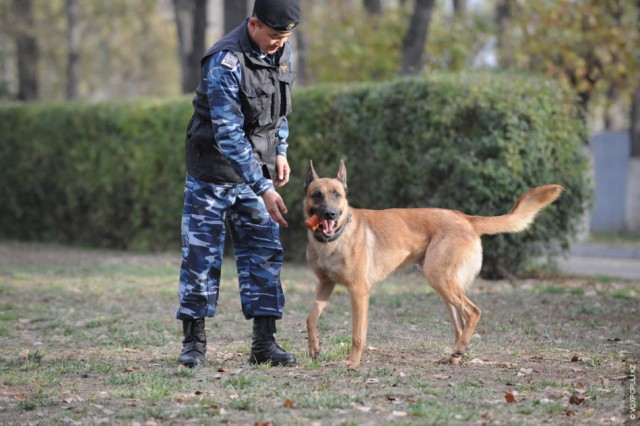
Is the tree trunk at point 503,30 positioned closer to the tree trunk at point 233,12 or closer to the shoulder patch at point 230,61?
the tree trunk at point 233,12

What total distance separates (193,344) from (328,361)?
96 centimetres

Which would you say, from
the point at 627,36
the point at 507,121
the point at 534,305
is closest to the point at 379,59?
the point at 627,36

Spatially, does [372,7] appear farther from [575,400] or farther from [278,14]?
[575,400]

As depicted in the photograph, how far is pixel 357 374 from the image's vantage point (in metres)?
5.87

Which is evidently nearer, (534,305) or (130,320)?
(130,320)

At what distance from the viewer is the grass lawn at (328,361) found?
495cm

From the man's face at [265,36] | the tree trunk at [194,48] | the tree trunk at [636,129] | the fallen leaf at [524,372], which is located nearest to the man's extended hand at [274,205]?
the man's face at [265,36]

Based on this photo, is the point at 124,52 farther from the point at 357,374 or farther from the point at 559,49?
the point at 357,374

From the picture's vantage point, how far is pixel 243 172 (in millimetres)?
5676

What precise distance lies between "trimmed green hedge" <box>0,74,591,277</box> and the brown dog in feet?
13.6

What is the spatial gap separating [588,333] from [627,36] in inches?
514

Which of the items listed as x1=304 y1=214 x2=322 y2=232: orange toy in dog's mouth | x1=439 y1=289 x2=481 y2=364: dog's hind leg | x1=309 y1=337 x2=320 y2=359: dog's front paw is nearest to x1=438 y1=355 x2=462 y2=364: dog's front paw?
x1=439 y1=289 x2=481 y2=364: dog's hind leg

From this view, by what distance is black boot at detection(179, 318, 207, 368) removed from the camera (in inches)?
242

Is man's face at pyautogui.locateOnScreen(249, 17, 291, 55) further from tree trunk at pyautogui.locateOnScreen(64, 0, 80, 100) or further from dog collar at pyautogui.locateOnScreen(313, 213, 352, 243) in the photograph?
tree trunk at pyautogui.locateOnScreen(64, 0, 80, 100)
